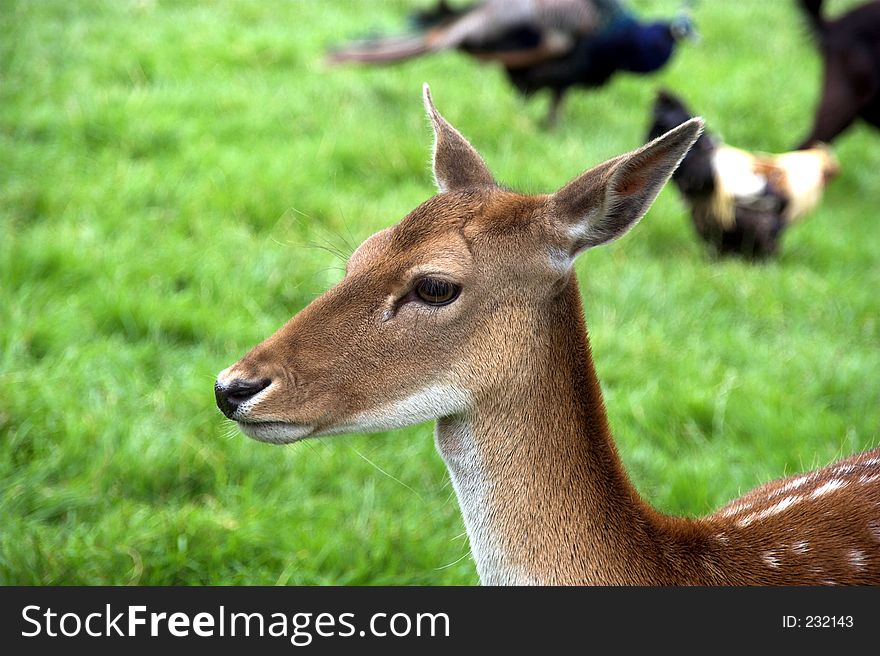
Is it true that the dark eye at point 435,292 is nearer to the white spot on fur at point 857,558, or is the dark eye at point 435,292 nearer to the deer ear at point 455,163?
the deer ear at point 455,163

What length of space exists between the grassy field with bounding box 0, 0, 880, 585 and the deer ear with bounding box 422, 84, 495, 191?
0.78 meters

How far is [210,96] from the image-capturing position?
6.87 metres

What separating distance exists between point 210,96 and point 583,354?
465 cm

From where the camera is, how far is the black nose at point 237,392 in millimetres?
2527

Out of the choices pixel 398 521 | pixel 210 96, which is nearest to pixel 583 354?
pixel 398 521

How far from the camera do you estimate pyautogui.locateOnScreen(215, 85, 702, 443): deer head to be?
2.59 metres

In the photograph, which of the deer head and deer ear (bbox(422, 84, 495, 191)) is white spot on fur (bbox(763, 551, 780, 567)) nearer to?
the deer head

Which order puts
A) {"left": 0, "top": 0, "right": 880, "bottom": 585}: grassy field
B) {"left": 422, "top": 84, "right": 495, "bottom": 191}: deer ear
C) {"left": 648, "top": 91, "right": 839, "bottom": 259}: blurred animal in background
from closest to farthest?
{"left": 422, "top": 84, "right": 495, "bottom": 191}: deer ear, {"left": 0, "top": 0, "right": 880, "bottom": 585}: grassy field, {"left": 648, "top": 91, "right": 839, "bottom": 259}: blurred animal in background

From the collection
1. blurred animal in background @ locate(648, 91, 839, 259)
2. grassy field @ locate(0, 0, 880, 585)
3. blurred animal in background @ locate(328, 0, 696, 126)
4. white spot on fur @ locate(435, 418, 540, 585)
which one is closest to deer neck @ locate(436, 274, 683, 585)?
white spot on fur @ locate(435, 418, 540, 585)

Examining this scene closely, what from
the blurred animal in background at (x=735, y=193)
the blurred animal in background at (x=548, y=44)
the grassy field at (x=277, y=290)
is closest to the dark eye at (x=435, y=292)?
the grassy field at (x=277, y=290)

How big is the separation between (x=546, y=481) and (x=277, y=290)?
262cm

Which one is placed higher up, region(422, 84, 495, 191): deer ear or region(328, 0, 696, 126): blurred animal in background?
region(422, 84, 495, 191): deer ear

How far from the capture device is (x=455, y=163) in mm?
3080

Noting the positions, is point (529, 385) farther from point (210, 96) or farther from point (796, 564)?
point (210, 96)
